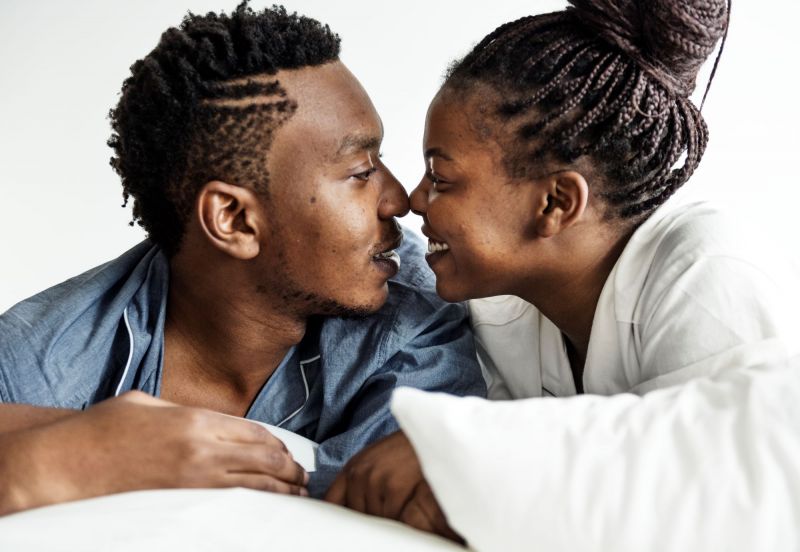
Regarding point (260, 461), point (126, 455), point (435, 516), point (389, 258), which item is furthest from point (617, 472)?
point (389, 258)

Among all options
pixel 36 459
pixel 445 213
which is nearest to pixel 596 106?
pixel 445 213

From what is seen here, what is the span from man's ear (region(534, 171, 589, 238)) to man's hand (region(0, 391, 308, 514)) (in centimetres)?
52

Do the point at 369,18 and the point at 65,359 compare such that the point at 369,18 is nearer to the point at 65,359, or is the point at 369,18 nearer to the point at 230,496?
the point at 65,359

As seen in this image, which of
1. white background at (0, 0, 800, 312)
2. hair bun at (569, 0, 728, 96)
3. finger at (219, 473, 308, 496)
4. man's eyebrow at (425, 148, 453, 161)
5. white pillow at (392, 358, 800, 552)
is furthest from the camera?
white background at (0, 0, 800, 312)

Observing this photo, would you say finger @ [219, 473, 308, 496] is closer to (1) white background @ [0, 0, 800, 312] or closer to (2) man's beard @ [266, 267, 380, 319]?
(2) man's beard @ [266, 267, 380, 319]

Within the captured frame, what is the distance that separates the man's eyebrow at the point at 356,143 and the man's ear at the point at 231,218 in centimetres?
14

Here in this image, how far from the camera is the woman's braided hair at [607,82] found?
1.26 metres

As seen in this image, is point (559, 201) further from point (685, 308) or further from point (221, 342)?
point (221, 342)

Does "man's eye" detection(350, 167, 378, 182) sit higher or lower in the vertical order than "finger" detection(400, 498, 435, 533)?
higher

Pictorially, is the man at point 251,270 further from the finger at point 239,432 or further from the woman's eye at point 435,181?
the finger at point 239,432

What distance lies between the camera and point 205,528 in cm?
85

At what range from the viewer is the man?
53.9 inches

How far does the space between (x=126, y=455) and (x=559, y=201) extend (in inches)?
26.0

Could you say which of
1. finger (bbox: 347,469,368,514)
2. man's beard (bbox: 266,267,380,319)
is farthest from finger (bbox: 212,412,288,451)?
man's beard (bbox: 266,267,380,319)
